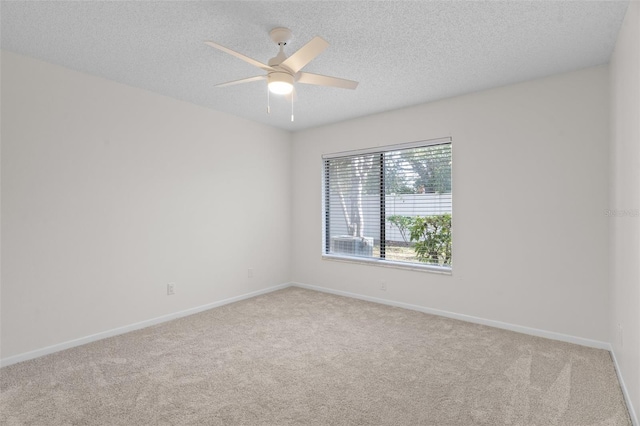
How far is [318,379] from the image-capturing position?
2.45 meters

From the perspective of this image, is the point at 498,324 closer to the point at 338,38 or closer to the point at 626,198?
the point at 626,198

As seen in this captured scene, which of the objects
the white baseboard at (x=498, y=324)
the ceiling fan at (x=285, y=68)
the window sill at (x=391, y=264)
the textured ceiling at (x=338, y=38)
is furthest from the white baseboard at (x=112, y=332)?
the ceiling fan at (x=285, y=68)

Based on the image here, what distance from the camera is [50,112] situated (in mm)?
2924

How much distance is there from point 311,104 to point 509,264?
2.72 metres

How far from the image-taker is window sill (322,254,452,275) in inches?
155

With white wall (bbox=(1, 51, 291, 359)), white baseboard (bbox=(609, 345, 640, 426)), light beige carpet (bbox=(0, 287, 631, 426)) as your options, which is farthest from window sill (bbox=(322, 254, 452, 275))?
white baseboard (bbox=(609, 345, 640, 426))

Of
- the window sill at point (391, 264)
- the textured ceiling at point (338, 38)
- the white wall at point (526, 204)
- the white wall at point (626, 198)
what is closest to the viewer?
the white wall at point (626, 198)

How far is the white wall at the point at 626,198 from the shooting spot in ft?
6.31

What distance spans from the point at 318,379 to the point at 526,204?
8.25ft

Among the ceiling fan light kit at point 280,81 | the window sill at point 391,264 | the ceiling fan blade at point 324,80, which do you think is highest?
the ceiling fan blade at point 324,80

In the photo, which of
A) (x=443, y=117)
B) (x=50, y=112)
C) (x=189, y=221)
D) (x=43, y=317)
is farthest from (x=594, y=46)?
(x=43, y=317)

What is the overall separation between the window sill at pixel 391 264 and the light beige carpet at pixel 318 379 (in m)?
0.67

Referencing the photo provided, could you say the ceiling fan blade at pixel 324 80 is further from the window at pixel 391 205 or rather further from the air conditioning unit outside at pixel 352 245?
the air conditioning unit outside at pixel 352 245

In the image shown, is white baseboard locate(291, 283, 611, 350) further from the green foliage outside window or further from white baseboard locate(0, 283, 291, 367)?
white baseboard locate(0, 283, 291, 367)
